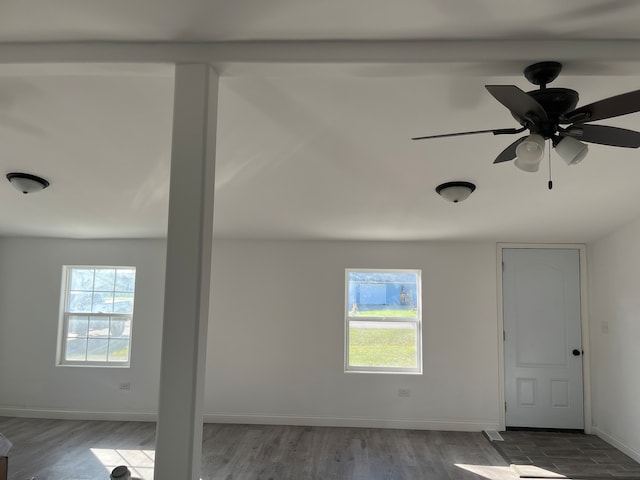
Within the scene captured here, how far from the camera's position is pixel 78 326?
592 centimetres

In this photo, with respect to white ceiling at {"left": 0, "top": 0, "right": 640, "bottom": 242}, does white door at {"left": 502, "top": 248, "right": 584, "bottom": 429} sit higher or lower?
lower

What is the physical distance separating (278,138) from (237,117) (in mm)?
344

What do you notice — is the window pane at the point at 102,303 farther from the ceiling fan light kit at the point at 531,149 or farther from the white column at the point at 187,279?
the ceiling fan light kit at the point at 531,149

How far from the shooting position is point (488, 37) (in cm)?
201

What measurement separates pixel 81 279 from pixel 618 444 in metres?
6.29

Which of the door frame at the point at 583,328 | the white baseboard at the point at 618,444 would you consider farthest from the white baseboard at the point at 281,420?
the white baseboard at the point at 618,444

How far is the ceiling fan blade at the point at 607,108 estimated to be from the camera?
72.9 inches

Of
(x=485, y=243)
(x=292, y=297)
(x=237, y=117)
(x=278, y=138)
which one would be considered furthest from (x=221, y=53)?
(x=485, y=243)

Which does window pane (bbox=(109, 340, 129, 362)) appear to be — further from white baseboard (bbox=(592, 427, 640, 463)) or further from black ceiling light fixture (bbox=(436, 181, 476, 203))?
white baseboard (bbox=(592, 427, 640, 463))

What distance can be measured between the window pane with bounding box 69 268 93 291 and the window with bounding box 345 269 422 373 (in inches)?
126

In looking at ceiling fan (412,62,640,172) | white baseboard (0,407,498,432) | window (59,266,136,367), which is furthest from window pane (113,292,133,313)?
ceiling fan (412,62,640,172)

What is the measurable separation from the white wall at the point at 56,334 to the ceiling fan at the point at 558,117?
4.70m

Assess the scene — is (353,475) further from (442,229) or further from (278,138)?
(278,138)

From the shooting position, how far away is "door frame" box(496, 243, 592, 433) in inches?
212
